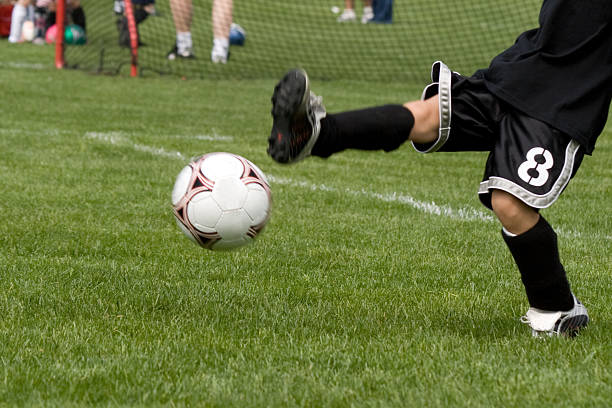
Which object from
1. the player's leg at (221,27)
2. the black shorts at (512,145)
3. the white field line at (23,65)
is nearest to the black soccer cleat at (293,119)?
the black shorts at (512,145)

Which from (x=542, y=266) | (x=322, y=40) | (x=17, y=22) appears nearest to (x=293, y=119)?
(x=542, y=266)

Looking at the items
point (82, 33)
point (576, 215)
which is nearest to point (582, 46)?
point (576, 215)

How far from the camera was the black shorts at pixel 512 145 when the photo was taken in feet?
10.3

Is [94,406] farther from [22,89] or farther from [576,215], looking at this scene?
[22,89]

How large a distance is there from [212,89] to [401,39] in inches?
322

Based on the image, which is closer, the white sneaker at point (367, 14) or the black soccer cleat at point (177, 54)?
the black soccer cleat at point (177, 54)

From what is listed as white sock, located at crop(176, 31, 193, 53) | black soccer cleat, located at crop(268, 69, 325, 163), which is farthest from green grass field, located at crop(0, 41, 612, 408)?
white sock, located at crop(176, 31, 193, 53)

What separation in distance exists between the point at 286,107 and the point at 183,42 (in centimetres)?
1327

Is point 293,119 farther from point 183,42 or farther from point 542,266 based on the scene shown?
point 183,42

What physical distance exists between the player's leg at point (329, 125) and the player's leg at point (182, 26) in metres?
12.5

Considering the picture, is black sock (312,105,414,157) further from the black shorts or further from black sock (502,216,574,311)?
black sock (502,216,574,311)

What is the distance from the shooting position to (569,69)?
127 inches

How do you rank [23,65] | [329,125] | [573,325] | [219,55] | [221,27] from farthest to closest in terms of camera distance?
[219,55], [221,27], [23,65], [573,325], [329,125]

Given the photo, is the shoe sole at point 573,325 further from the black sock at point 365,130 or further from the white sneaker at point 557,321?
the black sock at point 365,130
